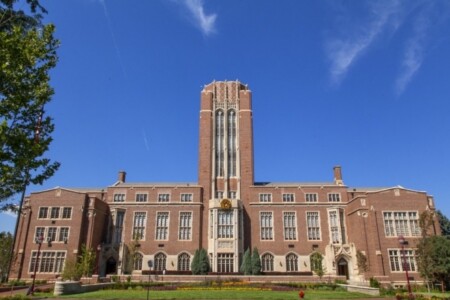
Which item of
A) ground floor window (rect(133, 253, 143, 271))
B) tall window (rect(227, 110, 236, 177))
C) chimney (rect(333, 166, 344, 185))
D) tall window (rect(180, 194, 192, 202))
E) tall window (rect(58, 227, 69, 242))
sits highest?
tall window (rect(227, 110, 236, 177))

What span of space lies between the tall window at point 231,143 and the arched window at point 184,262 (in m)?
13.8

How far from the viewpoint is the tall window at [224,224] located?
48594 millimetres

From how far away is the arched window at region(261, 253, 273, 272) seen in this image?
4819cm

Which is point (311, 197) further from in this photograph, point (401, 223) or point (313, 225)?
point (401, 223)

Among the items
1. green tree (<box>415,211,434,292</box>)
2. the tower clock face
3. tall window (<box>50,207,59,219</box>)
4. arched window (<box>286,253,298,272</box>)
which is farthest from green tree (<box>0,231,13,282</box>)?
green tree (<box>415,211,434,292</box>)

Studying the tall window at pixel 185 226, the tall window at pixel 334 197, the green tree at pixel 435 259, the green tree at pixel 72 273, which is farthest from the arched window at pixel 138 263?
the green tree at pixel 435 259

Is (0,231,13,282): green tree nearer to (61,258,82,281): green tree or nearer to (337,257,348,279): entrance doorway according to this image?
(61,258,82,281): green tree

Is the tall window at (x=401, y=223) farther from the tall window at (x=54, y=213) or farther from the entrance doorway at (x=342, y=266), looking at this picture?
the tall window at (x=54, y=213)

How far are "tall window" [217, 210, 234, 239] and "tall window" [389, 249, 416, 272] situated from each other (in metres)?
20.7

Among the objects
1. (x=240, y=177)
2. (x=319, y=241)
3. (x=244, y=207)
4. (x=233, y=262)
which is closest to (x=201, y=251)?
(x=233, y=262)

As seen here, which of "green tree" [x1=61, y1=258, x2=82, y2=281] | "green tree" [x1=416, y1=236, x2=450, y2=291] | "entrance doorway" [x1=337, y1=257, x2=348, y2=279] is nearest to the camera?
"green tree" [x1=416, y1=236, x2=450, y2=291]

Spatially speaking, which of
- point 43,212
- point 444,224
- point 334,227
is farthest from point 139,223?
point 444,224

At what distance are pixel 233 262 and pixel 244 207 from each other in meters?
8.54

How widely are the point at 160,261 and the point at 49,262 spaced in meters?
14.2
